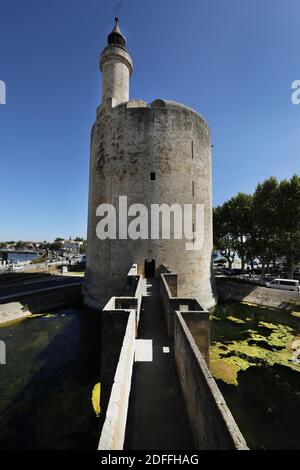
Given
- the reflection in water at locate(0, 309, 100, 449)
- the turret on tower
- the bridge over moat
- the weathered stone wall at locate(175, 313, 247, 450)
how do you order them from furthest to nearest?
the turret on tower → the reflection in water at locate(0, 309, 100, 449) → the bridge over moat → the weathered stone wall at locate(175, 313, 247, 450)

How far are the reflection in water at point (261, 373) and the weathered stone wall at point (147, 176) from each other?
4.83 meters

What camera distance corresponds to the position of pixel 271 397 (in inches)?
355

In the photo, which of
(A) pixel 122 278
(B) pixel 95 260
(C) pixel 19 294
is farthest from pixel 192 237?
(C) pixel 19 294

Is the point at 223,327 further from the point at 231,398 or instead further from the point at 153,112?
the point at 153,112

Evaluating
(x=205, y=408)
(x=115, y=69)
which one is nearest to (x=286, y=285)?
(x=205, y=408)

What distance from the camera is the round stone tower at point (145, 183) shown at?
59.2 feet

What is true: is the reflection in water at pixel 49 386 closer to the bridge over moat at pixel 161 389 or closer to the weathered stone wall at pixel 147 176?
the bridge over moat at pixel 161 389

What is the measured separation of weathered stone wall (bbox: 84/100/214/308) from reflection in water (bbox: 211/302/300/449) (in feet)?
15.9

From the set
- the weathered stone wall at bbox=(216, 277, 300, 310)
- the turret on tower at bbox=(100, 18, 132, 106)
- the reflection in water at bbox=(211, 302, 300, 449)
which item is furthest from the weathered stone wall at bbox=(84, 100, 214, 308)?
the reflection in water at bbox=(211, 302, 300, 449)

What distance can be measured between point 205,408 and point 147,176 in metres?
16.4

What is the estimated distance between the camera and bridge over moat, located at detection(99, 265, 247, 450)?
316 cm

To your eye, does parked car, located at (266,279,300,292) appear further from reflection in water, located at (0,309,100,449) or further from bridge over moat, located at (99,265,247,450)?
bridge over moat, located at (99,265,247,450)
